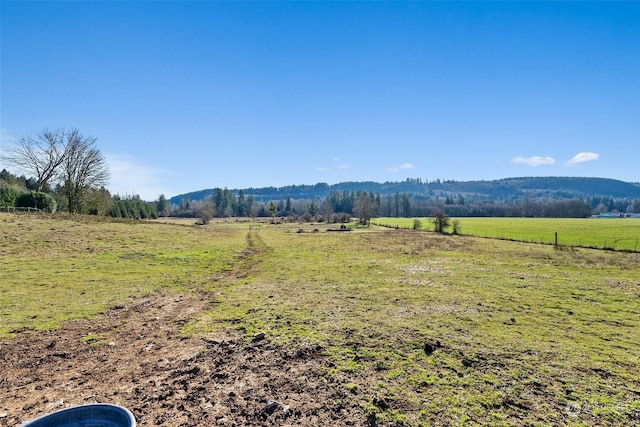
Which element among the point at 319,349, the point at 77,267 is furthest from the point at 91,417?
the point at 77,267

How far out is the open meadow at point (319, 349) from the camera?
4977mm

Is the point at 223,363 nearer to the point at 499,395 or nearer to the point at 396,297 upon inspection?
the point at 499,395

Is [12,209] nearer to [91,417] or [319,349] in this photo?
[319,349]

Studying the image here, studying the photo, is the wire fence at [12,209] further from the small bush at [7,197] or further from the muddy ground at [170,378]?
the muddy ground at [170,378]

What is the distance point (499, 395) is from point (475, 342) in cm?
238

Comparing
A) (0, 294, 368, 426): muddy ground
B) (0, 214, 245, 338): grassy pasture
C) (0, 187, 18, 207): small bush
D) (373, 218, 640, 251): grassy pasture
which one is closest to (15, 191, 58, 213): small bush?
(0, 187, 18, 207): small bush

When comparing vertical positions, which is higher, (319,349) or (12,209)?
(12,209)

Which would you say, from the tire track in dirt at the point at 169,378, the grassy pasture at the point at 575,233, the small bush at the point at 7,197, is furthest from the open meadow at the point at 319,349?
the small bush at the point at 7,197

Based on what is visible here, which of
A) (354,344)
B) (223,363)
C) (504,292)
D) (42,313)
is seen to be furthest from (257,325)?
(504,292)

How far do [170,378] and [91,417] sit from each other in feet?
10.2

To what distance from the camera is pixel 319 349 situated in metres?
7.11

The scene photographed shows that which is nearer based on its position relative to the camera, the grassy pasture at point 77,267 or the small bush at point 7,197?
the grassy pasture at point 77,267

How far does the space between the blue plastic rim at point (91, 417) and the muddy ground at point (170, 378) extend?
5.97ft

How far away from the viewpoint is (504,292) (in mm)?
13367
